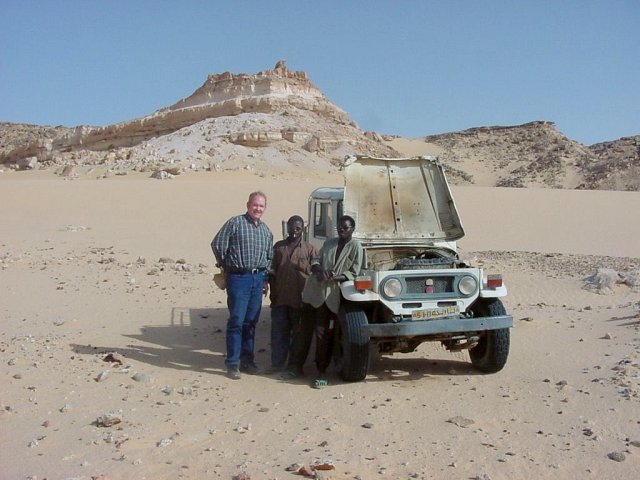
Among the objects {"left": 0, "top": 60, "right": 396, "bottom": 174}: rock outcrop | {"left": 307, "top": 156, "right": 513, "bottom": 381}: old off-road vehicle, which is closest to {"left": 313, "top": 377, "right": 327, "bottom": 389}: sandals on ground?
{"left": 307, "top": 156, "right": 513, "bottom": 381}: old off-road vehicle

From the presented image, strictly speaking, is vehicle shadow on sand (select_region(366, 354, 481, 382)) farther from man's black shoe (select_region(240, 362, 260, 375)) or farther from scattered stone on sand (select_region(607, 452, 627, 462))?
scattered stone on sand (select_region(607, 452, 627, 462))

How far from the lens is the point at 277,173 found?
3731cm

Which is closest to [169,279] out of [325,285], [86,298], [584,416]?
[86,298]

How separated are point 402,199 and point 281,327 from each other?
2.42m

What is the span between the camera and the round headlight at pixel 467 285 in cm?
680

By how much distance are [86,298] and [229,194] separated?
1963 centimetres

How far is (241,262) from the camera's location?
7.11 meters

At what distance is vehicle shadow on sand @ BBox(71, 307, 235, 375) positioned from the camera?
770 centimetres

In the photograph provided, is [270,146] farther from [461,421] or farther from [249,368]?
[461,421]

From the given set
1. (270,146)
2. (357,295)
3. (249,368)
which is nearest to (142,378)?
(249,368)

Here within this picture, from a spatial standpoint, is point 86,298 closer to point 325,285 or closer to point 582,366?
point 325,285

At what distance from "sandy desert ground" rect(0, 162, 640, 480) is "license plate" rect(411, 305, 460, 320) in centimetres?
68

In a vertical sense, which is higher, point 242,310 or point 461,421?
point 242,310

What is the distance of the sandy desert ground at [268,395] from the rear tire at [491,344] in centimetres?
16
